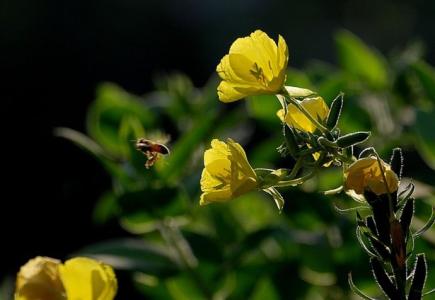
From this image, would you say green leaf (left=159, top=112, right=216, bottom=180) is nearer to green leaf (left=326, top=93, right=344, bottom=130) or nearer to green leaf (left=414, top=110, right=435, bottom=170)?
green leaf (left=414, top=110, right=435, bottom=170)

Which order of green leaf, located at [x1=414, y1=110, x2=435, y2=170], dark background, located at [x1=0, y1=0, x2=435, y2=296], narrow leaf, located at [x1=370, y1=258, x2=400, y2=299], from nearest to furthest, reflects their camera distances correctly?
narrow leaf, located at [x1=370, y1=258, x2=400, y2=299] < green leaf, located at [x1=414, y1=110, x2=435, y2=170] < dark background, located at [x1=0, y1=0, x2=435, y2=296]

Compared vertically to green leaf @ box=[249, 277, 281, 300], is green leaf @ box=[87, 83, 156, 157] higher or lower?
higher

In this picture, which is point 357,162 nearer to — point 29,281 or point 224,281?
point 29,281

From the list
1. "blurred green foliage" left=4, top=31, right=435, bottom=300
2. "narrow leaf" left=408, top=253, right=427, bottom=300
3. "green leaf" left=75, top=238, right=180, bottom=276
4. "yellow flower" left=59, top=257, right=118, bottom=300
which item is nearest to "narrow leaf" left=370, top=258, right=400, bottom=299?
"narrow leaf" left=408, top=253, right=427, bottom=300

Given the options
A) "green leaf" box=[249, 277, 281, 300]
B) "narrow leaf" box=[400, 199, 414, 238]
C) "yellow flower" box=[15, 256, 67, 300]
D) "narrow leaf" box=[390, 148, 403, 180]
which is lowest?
"green leaf" box=[249, 277, 281, 300]

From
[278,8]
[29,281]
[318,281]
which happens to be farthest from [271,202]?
[278,8]

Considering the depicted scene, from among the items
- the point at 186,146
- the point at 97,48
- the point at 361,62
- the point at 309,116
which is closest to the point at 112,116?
the point at 186,146

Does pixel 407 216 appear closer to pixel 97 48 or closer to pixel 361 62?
pixel 361 62
